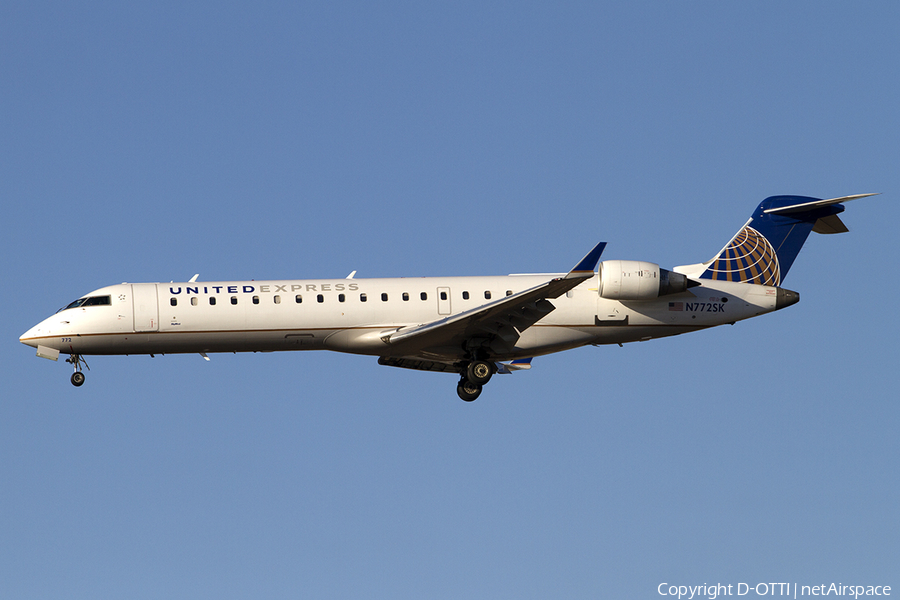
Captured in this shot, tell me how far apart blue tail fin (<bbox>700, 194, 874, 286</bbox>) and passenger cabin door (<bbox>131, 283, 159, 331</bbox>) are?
46.8 feet

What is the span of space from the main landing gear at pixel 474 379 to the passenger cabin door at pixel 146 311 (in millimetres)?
7810

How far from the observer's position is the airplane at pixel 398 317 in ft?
90.6

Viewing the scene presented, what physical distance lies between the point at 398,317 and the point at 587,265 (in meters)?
5.83

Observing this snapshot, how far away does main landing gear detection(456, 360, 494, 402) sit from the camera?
28250 millimetres

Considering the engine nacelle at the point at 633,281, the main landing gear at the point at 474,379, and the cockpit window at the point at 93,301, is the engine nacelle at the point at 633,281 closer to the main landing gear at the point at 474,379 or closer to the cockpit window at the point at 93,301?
the main landing gear at the point at 474,379

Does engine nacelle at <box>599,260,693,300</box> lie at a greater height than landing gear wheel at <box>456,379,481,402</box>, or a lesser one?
greater

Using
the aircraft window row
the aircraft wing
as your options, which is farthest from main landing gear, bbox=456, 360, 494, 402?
the aircraft window row

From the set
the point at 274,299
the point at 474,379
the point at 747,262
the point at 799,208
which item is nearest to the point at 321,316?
the point at 274,299

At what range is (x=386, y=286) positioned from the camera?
2838cm

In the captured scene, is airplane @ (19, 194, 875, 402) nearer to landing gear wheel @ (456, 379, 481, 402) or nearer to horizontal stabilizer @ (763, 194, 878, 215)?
landing gear wheel @ (456, 379, 481, 402)

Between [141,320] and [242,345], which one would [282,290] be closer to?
[242,345]

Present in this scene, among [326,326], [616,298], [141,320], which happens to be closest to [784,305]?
[616,298]

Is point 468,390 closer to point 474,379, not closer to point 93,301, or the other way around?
point 474,379

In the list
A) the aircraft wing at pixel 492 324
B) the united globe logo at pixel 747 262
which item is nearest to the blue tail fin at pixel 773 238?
the united globe logo at pixel 747 262
